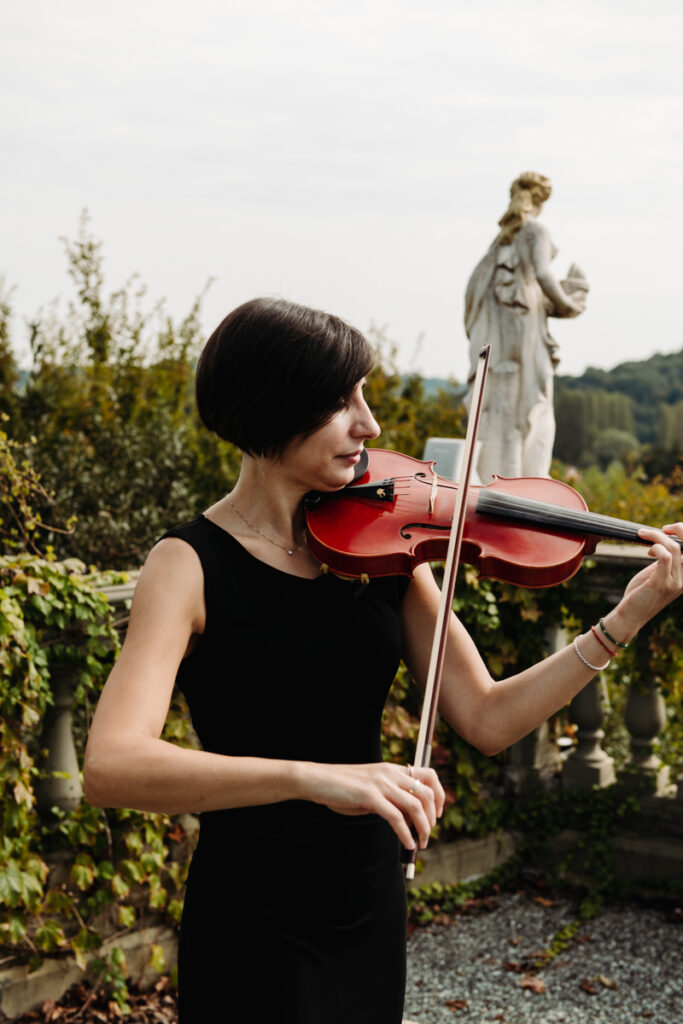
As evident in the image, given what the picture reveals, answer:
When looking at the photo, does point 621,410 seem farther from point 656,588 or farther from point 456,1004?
point 656,588

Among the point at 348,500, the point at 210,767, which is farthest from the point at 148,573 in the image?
the point at 348,500

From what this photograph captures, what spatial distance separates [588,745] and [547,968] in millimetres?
1042

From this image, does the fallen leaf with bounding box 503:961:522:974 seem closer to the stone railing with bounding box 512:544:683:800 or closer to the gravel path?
the gravel path

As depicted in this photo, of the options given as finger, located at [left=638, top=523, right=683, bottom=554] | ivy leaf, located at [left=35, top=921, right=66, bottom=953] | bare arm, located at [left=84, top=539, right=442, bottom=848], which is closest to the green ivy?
ivy leaf, located at [left=35, top=921, right=66, bottom=953]

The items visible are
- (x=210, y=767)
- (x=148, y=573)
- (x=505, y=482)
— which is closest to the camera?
(x=210, y=767)

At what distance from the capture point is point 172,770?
1219 millimetres

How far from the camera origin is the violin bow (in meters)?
1.24

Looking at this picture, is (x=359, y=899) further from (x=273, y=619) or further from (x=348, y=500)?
(x=348, y=500)

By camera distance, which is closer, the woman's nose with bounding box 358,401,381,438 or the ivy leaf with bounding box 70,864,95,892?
the woman's nose with bounding box 358,401,381,438

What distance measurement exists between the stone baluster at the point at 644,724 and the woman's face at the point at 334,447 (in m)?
→ 2.72

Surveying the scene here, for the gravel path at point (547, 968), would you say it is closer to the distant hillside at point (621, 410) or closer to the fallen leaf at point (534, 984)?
the fallen leaf at point (534, 984)

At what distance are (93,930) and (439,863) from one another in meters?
1.55

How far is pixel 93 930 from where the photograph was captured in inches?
118

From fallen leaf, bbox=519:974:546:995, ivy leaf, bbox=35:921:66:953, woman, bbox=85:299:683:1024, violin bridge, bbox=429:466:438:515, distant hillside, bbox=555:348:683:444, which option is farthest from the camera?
distant hillside, bbox=555:348:683:444
